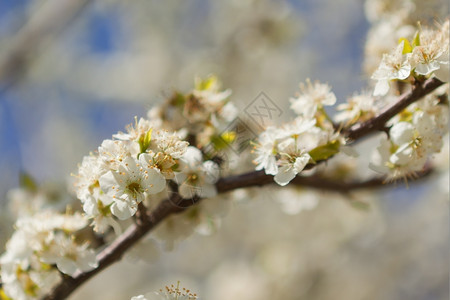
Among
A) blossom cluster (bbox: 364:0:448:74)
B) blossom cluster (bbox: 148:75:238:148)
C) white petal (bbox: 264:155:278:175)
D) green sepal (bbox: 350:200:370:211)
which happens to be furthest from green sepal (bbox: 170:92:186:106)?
green sepal (bbox: 350:200:370:211)

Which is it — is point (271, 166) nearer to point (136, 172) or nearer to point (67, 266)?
point (136, 172)

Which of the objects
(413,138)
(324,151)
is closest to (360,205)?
(413,138)

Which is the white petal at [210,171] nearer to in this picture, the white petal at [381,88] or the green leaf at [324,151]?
the green leaf at [324,151]

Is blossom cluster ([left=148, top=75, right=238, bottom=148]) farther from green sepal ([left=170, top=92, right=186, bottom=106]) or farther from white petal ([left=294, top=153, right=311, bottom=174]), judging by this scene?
white petal ([left=294, top=153, right=311, bottom=174])

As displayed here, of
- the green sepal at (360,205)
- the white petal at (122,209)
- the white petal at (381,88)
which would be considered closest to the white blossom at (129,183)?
the white petal at (122,209)

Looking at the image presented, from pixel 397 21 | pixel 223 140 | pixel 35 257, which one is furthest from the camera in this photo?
pixel 397 21

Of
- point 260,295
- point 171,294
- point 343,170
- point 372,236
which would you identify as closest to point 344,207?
point 372,236
